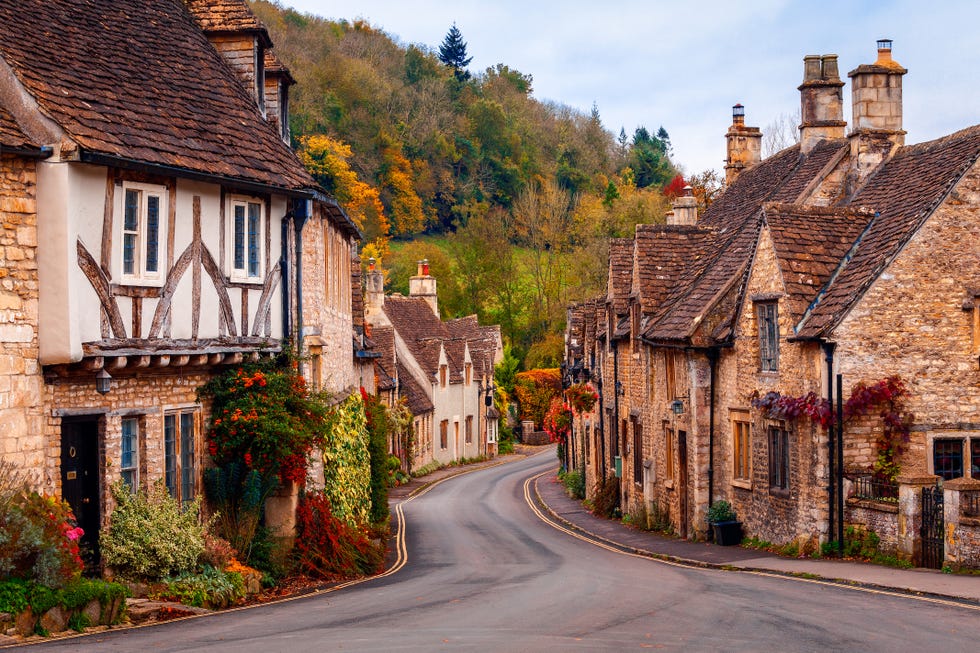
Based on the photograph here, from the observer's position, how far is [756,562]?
2095cm

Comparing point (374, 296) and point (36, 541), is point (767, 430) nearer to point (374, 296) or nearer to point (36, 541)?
point (36, 541)

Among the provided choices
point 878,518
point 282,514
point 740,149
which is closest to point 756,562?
point 878,518

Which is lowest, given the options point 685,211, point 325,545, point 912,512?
point 325,545

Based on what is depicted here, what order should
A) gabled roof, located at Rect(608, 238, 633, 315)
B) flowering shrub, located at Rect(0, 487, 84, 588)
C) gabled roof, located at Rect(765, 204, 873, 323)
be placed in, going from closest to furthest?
flowering shrub, located at Rect(0, 487, 84, 588) < gabled roof, located at Rect(765, 204, 873, 323) < gabled roof, located at Rect(608, 238, 633, 315)

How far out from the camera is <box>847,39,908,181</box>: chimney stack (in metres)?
27.2

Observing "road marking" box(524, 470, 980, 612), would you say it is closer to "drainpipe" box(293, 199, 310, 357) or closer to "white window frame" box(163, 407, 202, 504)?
"drainpipe" box(293, 199, 310, 357)

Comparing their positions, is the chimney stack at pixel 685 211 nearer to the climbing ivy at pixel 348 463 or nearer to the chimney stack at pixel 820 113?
the chimney stack at pixel 820 113

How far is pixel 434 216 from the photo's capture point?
103 m

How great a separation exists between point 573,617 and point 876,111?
18.4 metres

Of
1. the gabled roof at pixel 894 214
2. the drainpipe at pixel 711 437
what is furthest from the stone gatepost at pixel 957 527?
the drainpipe at pixel 711 437

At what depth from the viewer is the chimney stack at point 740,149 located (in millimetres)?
41719

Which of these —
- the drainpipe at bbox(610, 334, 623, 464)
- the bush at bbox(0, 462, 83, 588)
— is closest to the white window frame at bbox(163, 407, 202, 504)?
the bush at bbox(0, 462, 83, 588)

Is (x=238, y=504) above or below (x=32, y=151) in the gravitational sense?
below

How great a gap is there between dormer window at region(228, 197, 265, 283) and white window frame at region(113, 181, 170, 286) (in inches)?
60.8
